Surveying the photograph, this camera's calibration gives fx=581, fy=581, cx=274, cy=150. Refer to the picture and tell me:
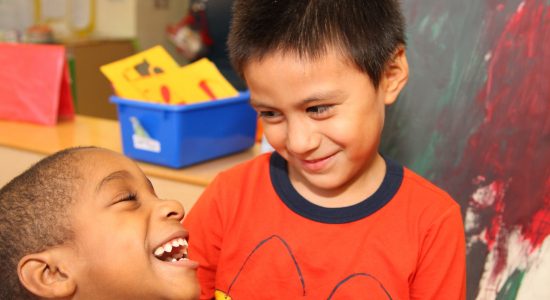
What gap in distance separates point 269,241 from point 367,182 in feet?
0.71

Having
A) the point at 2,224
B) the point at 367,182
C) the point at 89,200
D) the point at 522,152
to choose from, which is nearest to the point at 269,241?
the point at 367,182

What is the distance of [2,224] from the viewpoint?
0.95 m

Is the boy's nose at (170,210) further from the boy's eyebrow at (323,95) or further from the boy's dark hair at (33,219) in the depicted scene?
the boy's eyebrow at (323,95)

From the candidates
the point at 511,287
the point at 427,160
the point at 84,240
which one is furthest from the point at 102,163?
the point at 511,287

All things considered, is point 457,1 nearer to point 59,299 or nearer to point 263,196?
point 263,196

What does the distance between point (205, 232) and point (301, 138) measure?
0.31 meters

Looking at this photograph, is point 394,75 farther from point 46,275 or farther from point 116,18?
point 116,18

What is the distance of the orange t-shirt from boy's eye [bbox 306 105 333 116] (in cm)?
20

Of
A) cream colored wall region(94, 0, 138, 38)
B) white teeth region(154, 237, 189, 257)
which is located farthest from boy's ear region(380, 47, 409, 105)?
cream colored wall region(94, 0, 138, 38)

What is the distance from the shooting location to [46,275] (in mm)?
916

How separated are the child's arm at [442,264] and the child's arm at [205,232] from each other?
39cm

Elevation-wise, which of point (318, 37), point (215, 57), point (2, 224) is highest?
point (318, 37)

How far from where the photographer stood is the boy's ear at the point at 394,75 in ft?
3.40

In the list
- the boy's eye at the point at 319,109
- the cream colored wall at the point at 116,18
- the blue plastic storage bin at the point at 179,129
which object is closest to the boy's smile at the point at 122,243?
the boy's eye at the point at 319,109
